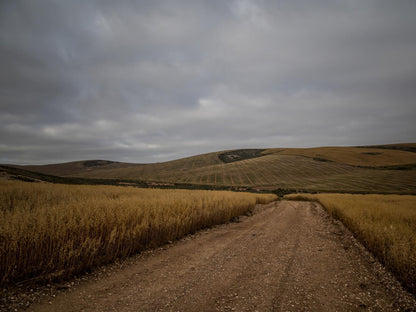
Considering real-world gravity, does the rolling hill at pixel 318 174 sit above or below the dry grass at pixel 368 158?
below

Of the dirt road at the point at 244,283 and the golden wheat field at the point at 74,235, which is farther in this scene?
the golden wheat field at the point at 74,235

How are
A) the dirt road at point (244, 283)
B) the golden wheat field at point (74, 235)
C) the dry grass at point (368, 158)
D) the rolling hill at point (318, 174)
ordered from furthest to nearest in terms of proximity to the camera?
1. the dry grass at point (368, 158)
2. the rolling hill at point (318, 174)
3. the golden wheat field at point (74, 235)
4. the dirt road at point (244, 283)

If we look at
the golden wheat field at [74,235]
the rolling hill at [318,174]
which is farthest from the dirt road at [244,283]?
the rolling hill at [318,174]

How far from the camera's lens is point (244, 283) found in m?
3.33

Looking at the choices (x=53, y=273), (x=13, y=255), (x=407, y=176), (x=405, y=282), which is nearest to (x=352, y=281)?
(x=405, y=282)

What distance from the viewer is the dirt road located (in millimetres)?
2693

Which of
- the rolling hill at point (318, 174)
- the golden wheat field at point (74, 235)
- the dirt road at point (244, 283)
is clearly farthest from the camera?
the rolling hill at point (318, 174)

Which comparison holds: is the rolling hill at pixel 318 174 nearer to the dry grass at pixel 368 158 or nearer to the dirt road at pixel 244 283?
the dry grass at pixel 368 158

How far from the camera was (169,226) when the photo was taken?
19.2 ft

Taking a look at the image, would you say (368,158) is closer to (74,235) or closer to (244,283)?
(244,283)

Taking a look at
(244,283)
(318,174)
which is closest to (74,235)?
(244,283)

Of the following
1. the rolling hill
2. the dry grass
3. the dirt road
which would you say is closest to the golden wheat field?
the dirt road

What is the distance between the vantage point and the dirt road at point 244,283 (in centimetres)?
269

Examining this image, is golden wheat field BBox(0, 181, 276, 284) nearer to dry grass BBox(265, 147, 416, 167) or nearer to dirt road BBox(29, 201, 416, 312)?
dirt road BBox(29, 201, 416, 312)
